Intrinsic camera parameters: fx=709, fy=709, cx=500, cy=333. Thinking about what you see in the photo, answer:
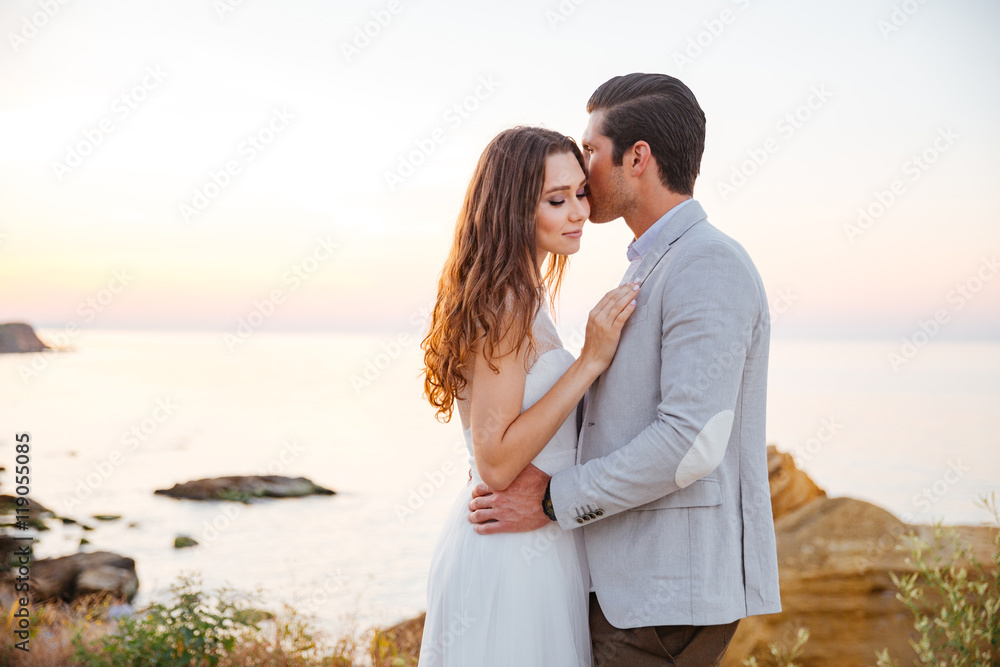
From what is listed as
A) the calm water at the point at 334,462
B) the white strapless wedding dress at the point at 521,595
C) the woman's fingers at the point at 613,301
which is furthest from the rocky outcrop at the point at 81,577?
the woman's fingers at the point at 613,301

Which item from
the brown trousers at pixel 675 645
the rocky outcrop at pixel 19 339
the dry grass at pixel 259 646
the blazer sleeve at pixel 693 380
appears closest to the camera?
the blazer sleeve at pixel 693 380

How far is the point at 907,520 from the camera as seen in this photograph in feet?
12.9

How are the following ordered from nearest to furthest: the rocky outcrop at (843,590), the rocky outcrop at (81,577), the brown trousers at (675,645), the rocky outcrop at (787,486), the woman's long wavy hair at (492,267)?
1. the brown trousers at (675,645)
2. the woman's long wavy hair at (492,267)
3. the rocky outcrop at (843,590)
4. the rocky outcrop at (787,486)
5. the rocky outcrop at (81,577)

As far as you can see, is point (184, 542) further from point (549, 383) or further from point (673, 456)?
point (673, 456)

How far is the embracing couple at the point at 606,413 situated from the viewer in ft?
5.90

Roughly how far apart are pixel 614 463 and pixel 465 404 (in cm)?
58

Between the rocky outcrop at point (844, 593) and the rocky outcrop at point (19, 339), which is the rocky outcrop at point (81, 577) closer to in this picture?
the rocky outcrop at point (19, 339)

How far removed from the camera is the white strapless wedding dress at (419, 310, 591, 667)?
2047 mm

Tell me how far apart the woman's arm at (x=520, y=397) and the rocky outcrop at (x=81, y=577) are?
5.30 m

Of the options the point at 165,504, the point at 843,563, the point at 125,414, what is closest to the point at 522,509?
the point at 843,563

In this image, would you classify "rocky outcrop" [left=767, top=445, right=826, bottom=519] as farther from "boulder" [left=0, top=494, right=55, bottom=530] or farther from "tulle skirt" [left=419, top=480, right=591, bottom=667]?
"boulder" [left=0, top=494, right=55, bottom=530]

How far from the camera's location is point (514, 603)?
2.07m

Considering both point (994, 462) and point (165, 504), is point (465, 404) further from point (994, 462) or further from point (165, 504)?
point (165, 504)

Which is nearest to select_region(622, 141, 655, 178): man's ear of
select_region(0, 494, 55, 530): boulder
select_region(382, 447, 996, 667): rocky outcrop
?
select_region(382, 447, 996, 667): rocky outcrop
